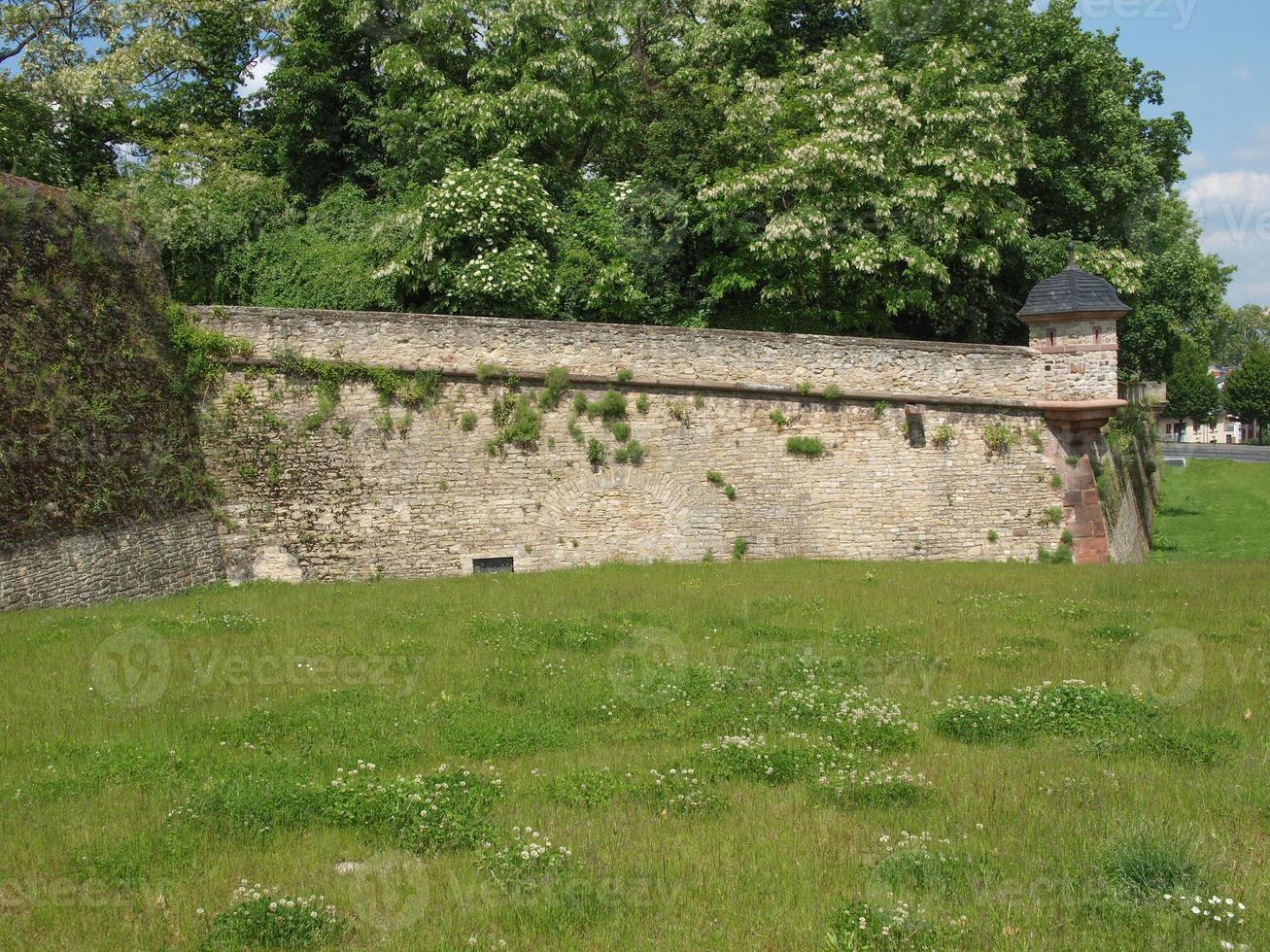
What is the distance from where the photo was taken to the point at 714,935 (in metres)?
4.80

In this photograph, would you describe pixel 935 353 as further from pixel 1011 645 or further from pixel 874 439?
pixel 1011 645

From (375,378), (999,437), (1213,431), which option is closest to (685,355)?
(375,378)

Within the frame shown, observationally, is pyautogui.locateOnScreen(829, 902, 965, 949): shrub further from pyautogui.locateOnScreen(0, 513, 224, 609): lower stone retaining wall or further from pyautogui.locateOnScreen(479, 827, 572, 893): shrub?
pyautogui.locateOnScreen(0, 513, 224, 609): lower stone retaining wall

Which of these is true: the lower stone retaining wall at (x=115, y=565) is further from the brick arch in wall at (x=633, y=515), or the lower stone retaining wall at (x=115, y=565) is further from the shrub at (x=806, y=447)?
the shrub at (x=806, y=447)

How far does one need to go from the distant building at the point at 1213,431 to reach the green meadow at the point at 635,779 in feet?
273

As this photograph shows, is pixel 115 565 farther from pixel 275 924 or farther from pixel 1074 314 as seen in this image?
pixel 1074 314

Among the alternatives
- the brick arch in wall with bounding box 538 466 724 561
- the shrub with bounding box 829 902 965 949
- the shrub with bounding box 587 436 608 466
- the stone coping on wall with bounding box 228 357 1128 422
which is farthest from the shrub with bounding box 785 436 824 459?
the shrub with bounding box 829 902 965 949

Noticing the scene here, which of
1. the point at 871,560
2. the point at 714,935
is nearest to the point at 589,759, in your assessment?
the point at 714,935

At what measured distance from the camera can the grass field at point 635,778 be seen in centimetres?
495

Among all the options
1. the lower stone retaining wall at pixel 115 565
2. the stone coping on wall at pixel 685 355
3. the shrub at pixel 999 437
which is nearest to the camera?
the lower stone retaining wall at pixel 115 565

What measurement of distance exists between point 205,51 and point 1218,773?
29.2 m

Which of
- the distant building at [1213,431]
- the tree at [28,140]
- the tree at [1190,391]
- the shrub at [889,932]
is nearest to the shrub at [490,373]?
the tree at [28,140]

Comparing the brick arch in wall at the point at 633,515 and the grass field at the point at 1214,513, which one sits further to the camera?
the grass field at the point at 1214,513

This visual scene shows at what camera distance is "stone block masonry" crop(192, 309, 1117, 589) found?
16.1m
